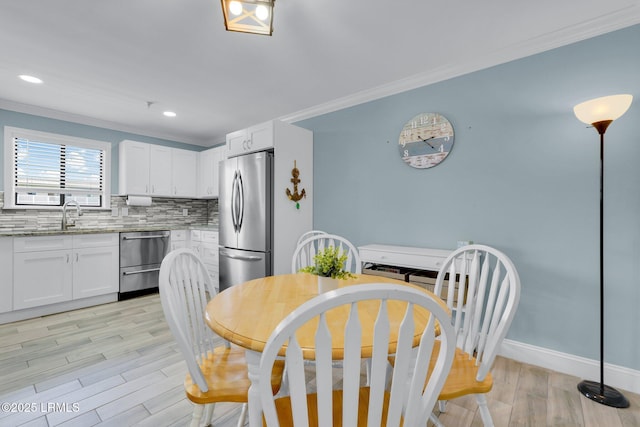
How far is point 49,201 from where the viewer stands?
12.1 feet

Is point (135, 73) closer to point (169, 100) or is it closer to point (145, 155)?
point (169, 100)

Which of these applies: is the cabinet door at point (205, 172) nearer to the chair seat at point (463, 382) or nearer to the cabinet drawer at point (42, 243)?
the cabinet drawer at point (42, 243)

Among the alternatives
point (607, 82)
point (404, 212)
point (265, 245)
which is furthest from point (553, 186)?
point (265, 245)

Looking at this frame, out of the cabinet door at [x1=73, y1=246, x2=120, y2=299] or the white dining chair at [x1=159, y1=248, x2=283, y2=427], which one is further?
the cabinet door at [x1=73, y1=246, x2=120, y2=299]

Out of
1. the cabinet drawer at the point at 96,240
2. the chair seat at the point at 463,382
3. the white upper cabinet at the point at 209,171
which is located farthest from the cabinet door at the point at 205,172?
the chair seat at the point at 463,382

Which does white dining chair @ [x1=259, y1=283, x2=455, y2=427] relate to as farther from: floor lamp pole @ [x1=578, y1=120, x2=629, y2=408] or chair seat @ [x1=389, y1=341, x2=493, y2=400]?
floor lamp pole @ [x1=578, y1=120, x2=629, y2=408]

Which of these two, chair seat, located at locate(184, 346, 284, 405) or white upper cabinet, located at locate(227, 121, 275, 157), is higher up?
white upper cabinet, located at locate(227, 121, 275, 157)

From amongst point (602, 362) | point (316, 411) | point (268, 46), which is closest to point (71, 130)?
point (268, 46)

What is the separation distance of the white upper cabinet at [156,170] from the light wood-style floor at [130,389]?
2135 millimetres

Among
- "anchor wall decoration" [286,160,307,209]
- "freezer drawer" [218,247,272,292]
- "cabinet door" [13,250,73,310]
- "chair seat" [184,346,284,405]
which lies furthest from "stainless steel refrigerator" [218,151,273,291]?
"chair seat" [184,346,284,405]

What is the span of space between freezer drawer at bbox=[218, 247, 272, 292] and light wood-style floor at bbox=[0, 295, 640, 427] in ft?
3.19

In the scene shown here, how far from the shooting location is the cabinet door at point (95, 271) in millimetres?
3387

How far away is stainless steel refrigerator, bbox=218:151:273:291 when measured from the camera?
323 cm

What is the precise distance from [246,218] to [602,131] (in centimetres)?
312
